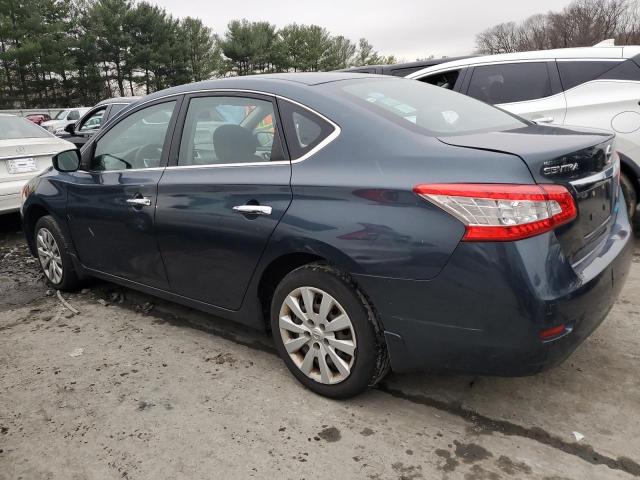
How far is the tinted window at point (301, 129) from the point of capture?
2.54 m

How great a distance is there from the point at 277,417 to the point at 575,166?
174 cm

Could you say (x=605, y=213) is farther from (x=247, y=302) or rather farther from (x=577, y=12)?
(x=577, y=12)

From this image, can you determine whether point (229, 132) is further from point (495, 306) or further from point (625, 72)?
point (625, 72)

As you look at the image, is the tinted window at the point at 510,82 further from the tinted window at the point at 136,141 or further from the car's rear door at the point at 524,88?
the tinted window at the point at 136,141

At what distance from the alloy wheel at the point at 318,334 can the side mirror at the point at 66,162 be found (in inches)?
86.8

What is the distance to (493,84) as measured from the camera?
5.54 metres

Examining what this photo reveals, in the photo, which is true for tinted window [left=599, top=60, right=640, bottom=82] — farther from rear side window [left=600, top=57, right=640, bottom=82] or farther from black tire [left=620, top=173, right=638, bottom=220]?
black tire [left=620, top=173, right=638, bottom=220]

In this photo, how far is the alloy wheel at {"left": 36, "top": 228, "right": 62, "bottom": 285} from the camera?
4293 millimetres

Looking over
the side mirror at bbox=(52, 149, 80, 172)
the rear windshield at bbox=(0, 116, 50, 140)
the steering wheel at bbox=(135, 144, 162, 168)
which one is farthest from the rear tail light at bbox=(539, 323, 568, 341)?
the rear windshield at bbox=(0, 116, 50, 140)

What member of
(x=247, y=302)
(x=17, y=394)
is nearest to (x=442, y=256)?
(x=247, y=302)

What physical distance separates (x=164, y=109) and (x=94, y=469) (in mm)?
2127

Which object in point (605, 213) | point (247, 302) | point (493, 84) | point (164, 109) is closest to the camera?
point (605, 213)

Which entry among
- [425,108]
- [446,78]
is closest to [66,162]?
[425,108]

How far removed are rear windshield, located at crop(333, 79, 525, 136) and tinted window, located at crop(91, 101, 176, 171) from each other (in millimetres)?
1216
